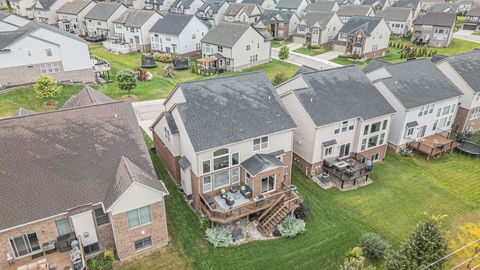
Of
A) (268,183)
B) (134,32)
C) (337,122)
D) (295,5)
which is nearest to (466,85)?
(337,122)

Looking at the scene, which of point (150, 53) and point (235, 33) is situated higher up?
point (235, 33)

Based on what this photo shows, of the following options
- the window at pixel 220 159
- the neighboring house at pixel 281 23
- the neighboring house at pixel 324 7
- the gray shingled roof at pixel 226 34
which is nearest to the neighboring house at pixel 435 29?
the neighboring house at pixel 324 7

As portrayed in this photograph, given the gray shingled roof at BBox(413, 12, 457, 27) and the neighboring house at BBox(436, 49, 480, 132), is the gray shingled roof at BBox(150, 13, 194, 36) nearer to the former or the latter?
the neighboring house at BBox(436, 49, 480, 132)

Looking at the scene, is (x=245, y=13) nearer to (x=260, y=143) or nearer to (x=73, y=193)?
(x=260, y=143)

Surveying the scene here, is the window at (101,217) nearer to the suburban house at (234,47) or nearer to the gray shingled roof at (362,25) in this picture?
the suburban house at (234,47)

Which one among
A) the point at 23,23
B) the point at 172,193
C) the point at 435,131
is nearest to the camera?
the point at 172,193

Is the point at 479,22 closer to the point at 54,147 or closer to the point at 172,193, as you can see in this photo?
the point at 172,193

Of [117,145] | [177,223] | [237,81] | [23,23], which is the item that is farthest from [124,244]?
[23,23]
